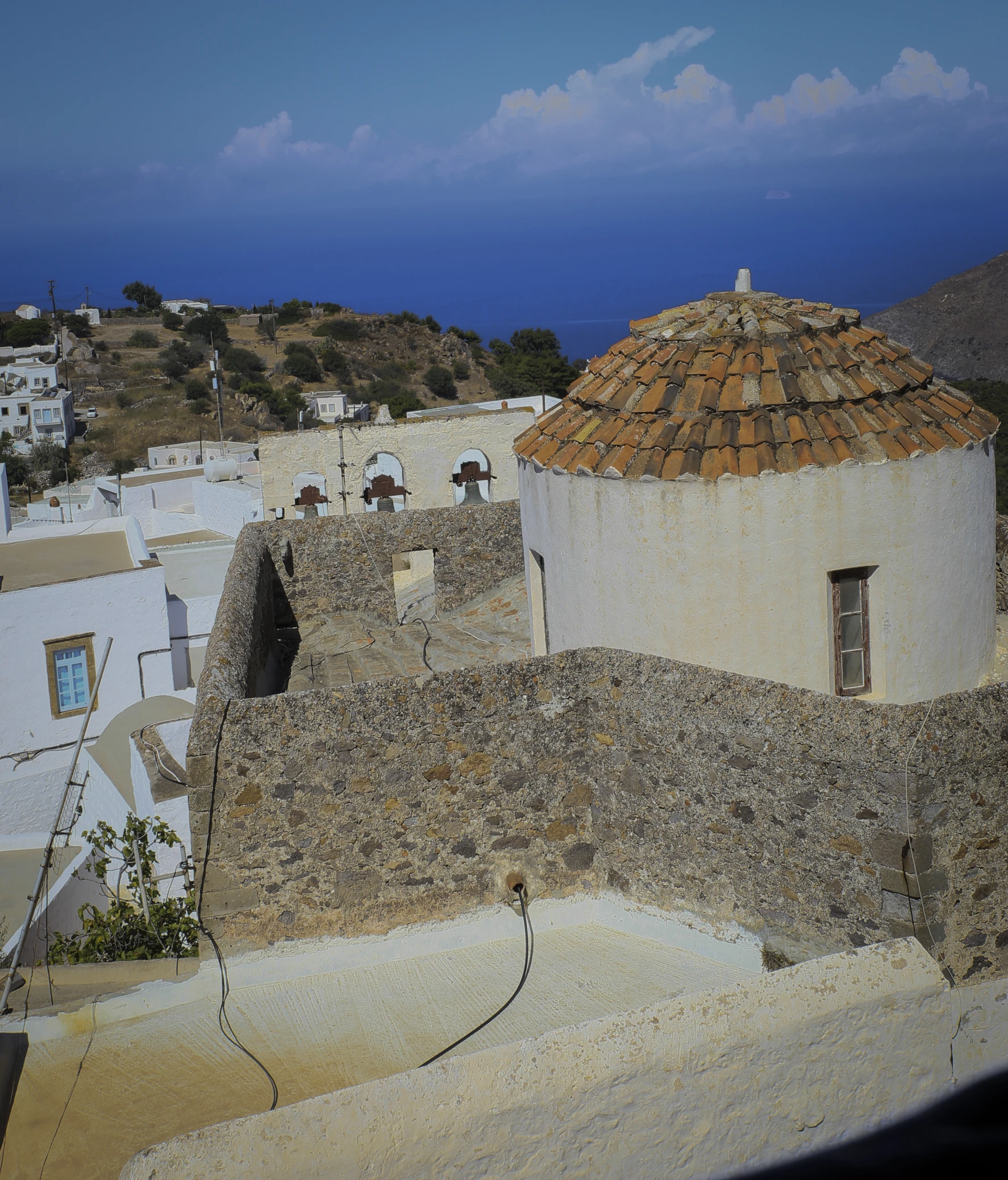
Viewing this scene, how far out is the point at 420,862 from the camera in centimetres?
812

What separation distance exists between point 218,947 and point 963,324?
41.6 metres

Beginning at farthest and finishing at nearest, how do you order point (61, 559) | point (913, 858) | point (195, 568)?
point (195, 568), point (61, 559), point (913, 858)

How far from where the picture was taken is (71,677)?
69.8 feet

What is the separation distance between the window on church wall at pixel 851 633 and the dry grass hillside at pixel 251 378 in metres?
50.9

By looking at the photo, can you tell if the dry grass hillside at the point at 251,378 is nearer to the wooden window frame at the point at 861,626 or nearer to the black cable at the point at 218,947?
the wooden window frame at the point at 861,626

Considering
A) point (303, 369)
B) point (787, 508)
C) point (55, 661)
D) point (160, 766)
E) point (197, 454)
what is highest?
point (303, 369)

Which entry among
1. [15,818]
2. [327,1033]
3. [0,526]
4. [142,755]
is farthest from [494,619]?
[0,526]

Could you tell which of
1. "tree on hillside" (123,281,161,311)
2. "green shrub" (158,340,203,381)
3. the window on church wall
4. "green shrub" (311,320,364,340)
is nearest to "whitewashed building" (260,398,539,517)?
the window on church wall

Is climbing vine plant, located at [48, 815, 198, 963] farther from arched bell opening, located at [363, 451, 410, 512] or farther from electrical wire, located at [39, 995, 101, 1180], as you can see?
arched bell opening, located at [363, 451, 410, 512]

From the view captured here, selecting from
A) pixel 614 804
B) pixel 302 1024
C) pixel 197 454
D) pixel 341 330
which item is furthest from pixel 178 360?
pixel 302 1024

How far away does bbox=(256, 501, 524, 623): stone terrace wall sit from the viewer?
46.3 ft

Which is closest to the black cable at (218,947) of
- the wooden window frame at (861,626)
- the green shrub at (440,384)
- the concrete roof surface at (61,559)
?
the wooden window frame at (861,626)

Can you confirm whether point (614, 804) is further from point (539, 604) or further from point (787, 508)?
point (539, 604)

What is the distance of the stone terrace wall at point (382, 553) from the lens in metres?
14.1
